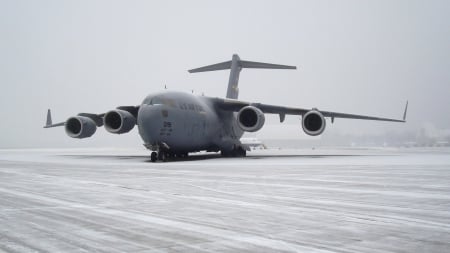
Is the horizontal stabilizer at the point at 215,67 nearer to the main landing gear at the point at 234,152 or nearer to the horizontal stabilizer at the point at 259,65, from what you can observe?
the horizontal stabilizer at the point at 259,65

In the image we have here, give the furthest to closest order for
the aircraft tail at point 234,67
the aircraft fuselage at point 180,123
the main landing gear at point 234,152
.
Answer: the aircraft tail at point 234,67, the main landing gear at point 234,152, the aircraft fuselage at point 180,123

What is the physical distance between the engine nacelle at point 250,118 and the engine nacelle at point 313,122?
2875 millimetres

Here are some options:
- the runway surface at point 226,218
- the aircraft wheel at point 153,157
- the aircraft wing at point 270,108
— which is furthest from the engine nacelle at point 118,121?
the runway surface at point 226,218

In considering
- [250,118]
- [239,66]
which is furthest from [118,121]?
[239,66]

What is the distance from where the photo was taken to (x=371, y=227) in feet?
19.2

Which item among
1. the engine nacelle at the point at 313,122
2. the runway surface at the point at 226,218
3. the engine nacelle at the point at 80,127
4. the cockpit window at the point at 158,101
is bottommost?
the runway surface at the point at 226,218

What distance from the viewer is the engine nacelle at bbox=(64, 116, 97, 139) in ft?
103

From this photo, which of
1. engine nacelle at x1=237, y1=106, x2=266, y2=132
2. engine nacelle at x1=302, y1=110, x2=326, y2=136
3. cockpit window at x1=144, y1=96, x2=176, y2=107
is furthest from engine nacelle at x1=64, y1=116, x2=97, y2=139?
engine nacelle at x1=302, y1=110, x2=326, y2=136

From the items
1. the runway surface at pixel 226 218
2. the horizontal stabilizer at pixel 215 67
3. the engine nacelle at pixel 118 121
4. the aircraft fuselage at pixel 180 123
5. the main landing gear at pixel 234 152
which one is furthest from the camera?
the horizontal stabilizer at pixel 215 67

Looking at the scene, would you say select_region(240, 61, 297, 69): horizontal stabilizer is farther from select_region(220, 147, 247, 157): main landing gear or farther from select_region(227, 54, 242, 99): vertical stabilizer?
select_region(220, 147, 247, 157): main landing gear

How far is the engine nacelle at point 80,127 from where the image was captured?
31250 mm

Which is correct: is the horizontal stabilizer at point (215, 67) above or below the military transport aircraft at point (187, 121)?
above

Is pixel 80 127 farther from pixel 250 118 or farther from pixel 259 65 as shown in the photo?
pixel 259 65

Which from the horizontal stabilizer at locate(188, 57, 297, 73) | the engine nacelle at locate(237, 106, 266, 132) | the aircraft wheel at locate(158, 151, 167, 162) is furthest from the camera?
the horizontal stabilizer at locate(188, 57, 297, 73)
